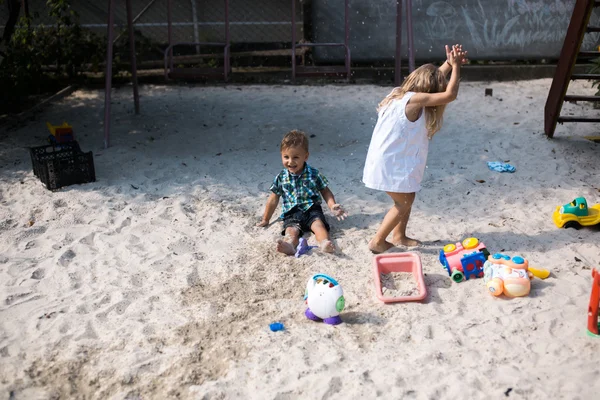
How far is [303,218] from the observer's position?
4.60 metres

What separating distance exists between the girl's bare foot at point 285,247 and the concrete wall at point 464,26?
643cm

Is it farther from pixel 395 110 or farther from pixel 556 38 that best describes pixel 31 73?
pixel 556 38

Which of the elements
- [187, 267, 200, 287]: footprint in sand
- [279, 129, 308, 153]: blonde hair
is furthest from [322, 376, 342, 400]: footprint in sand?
[279, 129, 308, 153]: blonde hair

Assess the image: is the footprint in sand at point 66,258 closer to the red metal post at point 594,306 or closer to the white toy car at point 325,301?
the white toy car at point 325,301

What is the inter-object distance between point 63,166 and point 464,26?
6974 mm

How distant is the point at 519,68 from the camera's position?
31.4 feet

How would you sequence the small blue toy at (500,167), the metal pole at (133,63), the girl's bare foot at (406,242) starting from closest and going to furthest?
the girl's bare foot at (406,242), the small blue toy at (500,167), the metal pole at (133,63)

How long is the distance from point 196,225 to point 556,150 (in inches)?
151

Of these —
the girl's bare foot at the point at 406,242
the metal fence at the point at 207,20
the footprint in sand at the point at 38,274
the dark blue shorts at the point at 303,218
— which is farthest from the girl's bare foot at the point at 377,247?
the metal fence at the point at 207,20

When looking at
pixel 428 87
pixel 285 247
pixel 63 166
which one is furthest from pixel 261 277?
pixel 63 166

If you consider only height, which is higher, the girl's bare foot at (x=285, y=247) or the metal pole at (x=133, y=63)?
the metal pole at (x=133, y=63)

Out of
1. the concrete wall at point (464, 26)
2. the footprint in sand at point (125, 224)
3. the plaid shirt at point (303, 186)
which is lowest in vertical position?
the footprint in sand at point (125, 224)

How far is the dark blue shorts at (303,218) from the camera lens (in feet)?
15.0

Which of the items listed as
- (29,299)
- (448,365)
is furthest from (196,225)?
(448,365)
